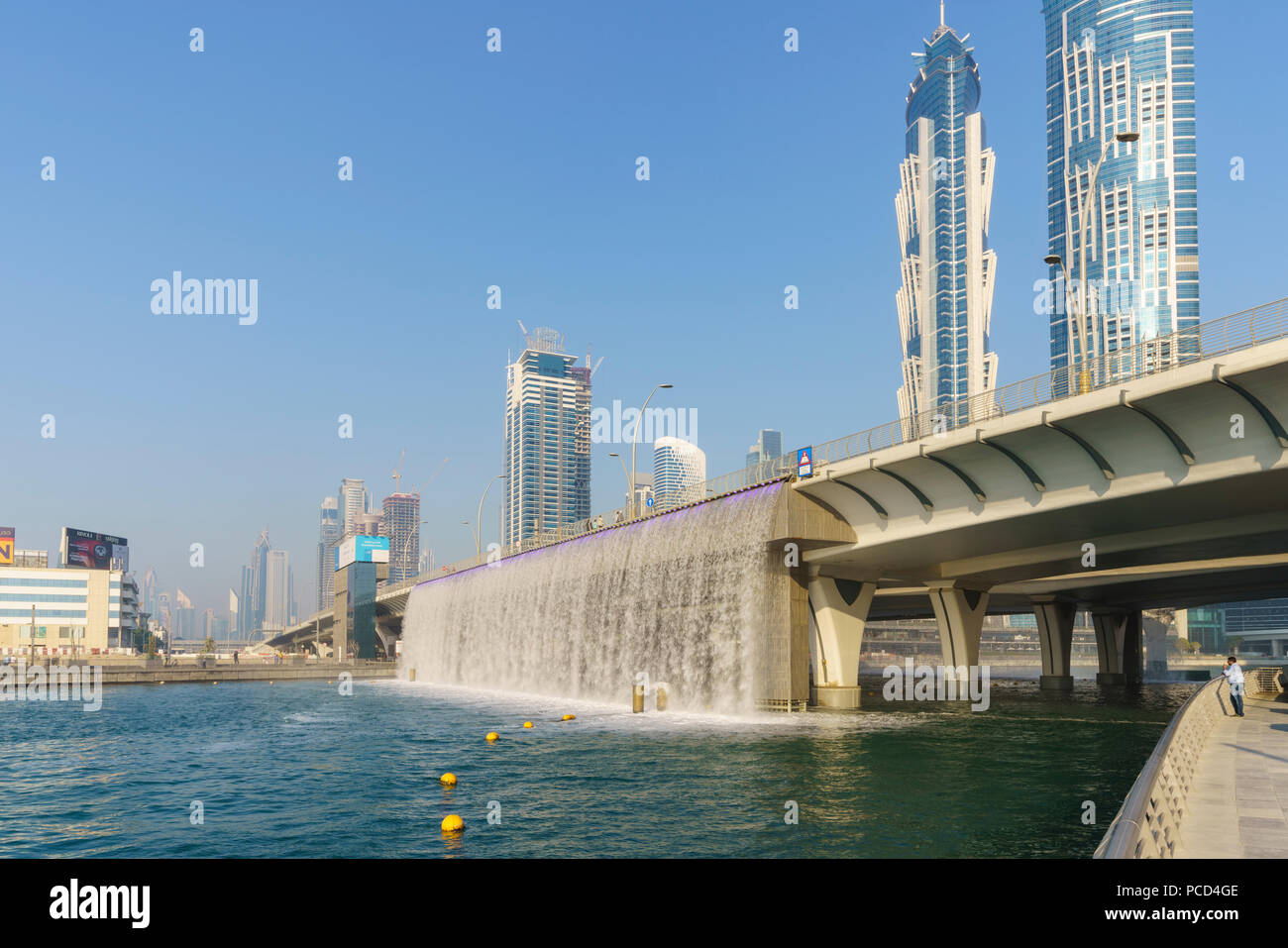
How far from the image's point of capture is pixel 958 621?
60469mm

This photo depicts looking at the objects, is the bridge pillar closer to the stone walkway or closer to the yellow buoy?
the stone walkway

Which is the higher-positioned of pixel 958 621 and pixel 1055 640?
pixel 958 621

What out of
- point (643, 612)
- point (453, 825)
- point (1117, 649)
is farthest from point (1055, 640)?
point (453, 825)

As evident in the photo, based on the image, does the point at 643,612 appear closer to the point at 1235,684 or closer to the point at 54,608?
the point at 1235,684

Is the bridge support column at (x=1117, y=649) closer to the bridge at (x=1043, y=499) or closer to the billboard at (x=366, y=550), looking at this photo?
the bridge at (x=1043, y=499)

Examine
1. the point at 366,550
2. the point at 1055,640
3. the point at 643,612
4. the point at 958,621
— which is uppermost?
the point at 366,550

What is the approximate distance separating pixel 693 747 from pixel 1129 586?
2033 inches

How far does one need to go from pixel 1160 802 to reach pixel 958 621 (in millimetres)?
50003

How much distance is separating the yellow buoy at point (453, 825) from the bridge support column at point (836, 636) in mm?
33962

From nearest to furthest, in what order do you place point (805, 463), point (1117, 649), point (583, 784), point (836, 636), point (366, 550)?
point (583, 784)
point (805, 463)
point (836, 636)
point (1117, 649)
point (366, 550)

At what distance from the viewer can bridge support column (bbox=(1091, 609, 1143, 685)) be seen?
9469 centimetres

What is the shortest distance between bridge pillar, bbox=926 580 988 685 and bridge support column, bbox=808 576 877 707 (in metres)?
7.72

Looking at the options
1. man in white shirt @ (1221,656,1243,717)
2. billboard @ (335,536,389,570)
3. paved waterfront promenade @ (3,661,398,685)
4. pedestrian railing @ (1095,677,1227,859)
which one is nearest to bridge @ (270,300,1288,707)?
man in white shirt @ (1221,656,1243,717)

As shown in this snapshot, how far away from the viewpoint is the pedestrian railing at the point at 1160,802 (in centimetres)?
941
